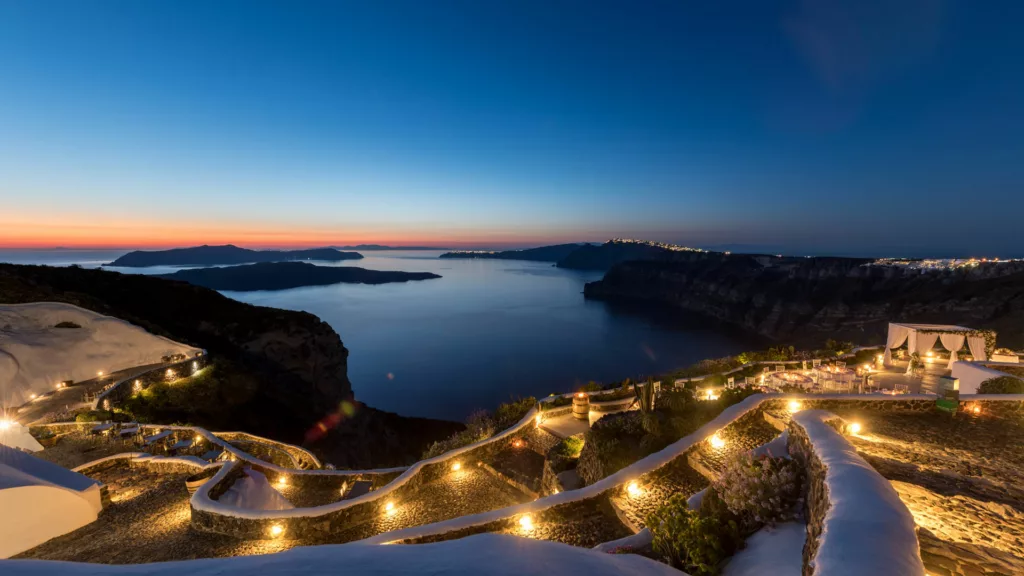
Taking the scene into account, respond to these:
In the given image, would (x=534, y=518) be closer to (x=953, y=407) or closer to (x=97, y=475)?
(x=953, y=407)

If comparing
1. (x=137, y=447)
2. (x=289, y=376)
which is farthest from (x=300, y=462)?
(x=289, y=376)

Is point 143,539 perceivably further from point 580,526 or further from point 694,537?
point 694,537

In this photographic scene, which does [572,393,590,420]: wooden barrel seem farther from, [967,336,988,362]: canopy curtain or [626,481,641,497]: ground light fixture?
[967,336,988,362]: canopy curtain

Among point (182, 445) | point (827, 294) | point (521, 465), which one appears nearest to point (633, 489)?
point (521, 465)

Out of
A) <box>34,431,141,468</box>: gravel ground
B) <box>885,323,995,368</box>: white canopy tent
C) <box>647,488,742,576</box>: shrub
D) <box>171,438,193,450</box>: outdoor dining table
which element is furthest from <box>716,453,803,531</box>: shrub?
<box>34,431,141,468</box>: gravel ground

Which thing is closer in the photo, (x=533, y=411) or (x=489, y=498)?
(x=489, y=498)
